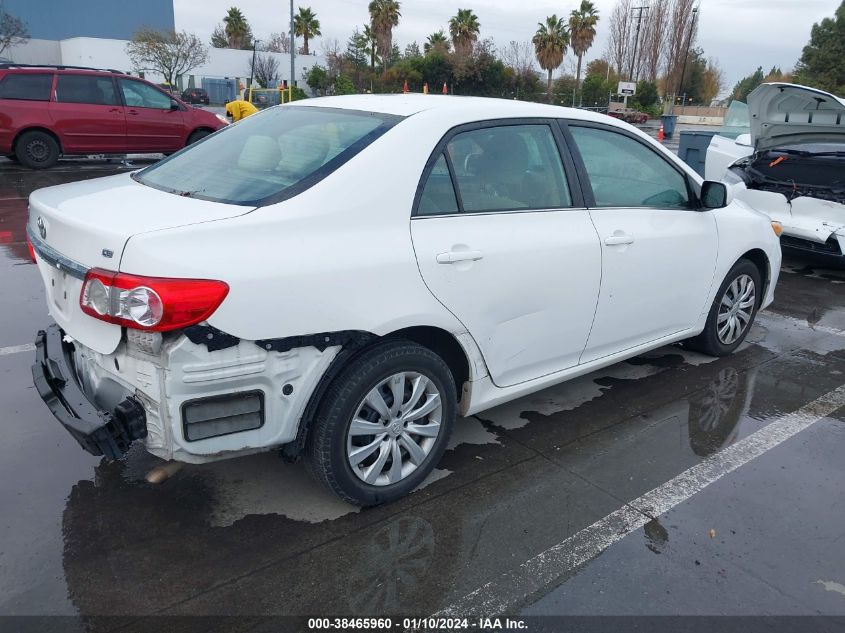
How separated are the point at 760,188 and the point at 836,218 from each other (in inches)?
36.9

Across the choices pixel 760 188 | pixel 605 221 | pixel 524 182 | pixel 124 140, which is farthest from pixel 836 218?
pixel 124 140

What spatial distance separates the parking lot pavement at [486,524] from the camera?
8.44 feet

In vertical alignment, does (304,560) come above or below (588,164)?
below

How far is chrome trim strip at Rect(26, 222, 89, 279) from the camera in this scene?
8.48ft

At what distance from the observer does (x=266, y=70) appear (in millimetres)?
55594

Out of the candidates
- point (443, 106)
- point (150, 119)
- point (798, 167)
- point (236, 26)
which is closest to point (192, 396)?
point (443, 106)

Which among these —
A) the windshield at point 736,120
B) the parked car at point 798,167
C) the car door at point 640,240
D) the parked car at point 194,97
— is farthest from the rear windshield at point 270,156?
the parked car at point 194,97

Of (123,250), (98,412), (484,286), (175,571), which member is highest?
(123,250)

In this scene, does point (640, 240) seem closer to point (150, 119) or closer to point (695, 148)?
point (695, 148)

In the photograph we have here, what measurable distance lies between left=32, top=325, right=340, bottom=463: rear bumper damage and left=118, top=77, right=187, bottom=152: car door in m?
12.1

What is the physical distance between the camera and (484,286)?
10.2 ft

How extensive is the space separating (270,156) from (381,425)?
1.32 metres

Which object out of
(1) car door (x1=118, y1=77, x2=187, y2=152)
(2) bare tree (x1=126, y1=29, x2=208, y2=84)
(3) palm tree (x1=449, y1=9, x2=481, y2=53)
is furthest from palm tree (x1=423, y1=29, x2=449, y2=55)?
(1) car door (x1=118, y1=77, x2=187, y2=152)

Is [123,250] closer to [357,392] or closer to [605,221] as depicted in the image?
A: [357,392]
